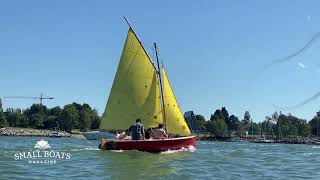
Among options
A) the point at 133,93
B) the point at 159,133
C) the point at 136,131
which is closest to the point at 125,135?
the point at 136,131

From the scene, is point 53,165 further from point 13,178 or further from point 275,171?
point 275,171

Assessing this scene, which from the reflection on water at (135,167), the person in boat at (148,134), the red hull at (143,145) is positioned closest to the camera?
the reflection on water at (135,167)

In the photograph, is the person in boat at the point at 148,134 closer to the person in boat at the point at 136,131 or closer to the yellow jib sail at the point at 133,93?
the yellow jib sail at the point at 133,93

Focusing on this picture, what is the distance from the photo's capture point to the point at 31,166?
103 ft

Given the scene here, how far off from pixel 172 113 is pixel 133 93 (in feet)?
15.2

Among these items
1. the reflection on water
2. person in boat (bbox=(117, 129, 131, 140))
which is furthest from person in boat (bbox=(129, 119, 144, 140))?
the reflection on water

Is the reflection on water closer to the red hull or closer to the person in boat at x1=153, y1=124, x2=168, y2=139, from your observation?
the red hull

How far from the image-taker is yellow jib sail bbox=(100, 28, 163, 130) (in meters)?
52.3

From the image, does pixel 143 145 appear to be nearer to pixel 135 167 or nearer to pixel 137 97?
pixel 137 97

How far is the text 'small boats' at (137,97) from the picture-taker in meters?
52.3

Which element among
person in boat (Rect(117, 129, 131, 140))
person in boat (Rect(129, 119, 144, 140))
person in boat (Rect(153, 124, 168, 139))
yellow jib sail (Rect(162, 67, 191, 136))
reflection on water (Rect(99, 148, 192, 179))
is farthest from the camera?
yellow jib sail (Rect(162, 67, 191, 136))

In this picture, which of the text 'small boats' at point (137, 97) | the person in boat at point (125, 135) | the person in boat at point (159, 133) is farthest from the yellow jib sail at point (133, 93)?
the person in boat at point (159, 133)

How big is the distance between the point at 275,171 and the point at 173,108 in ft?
71.7

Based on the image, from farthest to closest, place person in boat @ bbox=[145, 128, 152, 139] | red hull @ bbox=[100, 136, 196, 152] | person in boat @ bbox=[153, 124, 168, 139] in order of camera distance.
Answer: person in boat @ bbox=[145, 128, 152, 139], person in boat @ bbox=[153, 124, 168, 139], red hull @ bbox=[100, 136, 196, 152]
